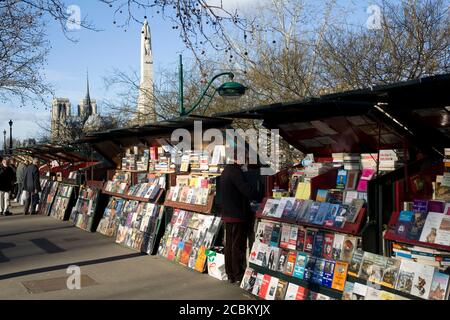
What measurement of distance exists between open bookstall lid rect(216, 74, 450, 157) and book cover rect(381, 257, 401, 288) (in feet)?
4.54

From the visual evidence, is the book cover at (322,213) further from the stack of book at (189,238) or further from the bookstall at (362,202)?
the stack of book at (189,238)

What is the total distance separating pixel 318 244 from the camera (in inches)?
216

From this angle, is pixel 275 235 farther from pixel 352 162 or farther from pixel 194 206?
pixel 194 206

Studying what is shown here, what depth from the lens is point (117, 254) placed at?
927 centimetres

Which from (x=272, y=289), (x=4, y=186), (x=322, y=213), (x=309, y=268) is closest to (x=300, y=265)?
(x=309, y=268)

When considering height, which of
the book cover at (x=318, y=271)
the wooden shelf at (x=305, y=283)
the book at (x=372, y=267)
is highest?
the book at (x=372, y=267)

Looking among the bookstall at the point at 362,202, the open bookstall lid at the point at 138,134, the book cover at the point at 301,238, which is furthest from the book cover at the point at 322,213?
the open bookstall lid at the point at 138,134

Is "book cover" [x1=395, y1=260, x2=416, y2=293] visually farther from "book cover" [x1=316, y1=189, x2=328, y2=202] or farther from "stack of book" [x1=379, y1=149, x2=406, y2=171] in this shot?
"book cover" [x1=316, y1=189, x2=328, y2=202]

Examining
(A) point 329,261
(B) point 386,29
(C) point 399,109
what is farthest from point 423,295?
(B) point 386,29

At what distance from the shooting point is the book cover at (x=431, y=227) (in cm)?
438

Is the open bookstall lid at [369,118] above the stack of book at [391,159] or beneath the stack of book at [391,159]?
above

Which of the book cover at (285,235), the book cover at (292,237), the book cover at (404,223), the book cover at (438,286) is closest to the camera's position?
the book cover at (438,286)

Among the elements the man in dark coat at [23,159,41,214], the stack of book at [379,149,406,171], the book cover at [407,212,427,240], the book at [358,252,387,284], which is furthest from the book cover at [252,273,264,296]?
the man in dark coat at [23,159,41,214]

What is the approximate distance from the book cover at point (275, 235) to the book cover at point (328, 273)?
91 cm
